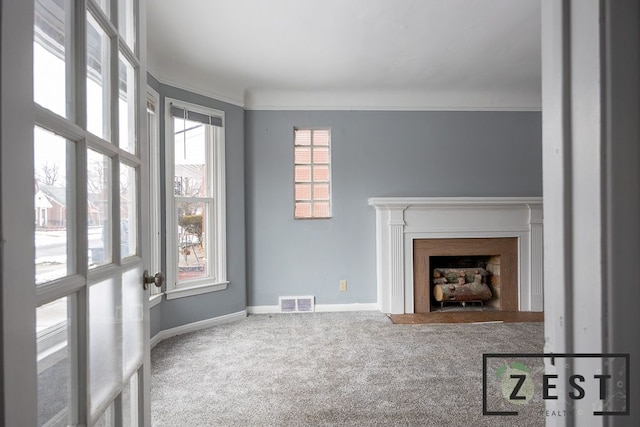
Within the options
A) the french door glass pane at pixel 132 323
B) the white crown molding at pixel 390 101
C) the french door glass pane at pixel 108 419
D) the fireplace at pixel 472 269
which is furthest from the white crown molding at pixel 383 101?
the french door glass pane at pixel 108 419

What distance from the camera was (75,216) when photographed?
724 millimetres

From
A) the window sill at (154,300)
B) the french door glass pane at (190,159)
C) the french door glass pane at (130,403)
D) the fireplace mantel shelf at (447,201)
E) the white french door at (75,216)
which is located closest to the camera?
the white french door at (75,216)

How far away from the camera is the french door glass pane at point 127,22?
3.16ft

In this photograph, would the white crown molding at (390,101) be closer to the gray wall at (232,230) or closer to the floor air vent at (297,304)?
the gray wall at (232,230)

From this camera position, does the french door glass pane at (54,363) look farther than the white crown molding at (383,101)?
No

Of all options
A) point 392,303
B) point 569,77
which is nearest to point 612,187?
point 569,77

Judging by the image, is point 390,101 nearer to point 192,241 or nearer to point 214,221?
point 214,221

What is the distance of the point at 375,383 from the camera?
219 centimetres

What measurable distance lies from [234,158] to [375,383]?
2511mm

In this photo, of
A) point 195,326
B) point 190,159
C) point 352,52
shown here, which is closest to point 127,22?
point 352,52

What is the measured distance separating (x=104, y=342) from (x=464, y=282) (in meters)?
3.81

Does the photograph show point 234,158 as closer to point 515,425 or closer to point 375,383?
point 375,383

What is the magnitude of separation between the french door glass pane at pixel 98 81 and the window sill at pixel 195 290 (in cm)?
254

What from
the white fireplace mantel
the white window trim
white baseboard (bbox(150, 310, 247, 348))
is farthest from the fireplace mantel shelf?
white baseboard (bbox(150, 310, 247, 348))
